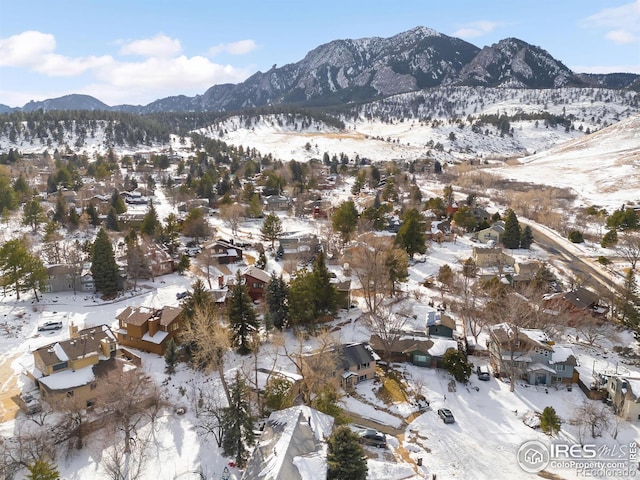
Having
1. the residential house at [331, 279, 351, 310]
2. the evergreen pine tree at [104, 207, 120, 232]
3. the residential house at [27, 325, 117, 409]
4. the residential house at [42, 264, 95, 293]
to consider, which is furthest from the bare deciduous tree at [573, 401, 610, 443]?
the evergreen pine tree at [104, 207, 120, 232]

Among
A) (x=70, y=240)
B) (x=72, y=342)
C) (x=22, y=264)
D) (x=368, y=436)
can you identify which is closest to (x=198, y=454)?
(x=368, y=436)

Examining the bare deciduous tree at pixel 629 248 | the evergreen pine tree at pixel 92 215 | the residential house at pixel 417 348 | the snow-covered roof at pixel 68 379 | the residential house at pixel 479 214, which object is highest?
the evergreen pine tree at pixel 92 215

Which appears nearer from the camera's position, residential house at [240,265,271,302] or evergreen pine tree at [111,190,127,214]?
residential house at [240,265,271,302]

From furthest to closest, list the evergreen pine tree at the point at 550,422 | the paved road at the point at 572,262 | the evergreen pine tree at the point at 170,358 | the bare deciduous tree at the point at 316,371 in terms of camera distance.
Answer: the paved road at the point at 572,262 < the evergreen pine tree at the point at 170,358 < the bare deciduous tree at the point at 316,371 < the evergreen pine tree at the point at 550,422

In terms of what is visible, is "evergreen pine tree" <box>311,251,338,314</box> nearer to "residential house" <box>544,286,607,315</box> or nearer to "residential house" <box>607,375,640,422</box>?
"residential house" <box>544,286,607,315</box>

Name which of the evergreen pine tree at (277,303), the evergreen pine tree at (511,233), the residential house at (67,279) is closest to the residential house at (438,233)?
the evergreen pine tree at (511,233)

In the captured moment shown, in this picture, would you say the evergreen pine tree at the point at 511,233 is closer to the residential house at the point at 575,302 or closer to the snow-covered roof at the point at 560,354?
the residential house at the point at 575,302

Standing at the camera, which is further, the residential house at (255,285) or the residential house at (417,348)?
the residential house at (255,285)
